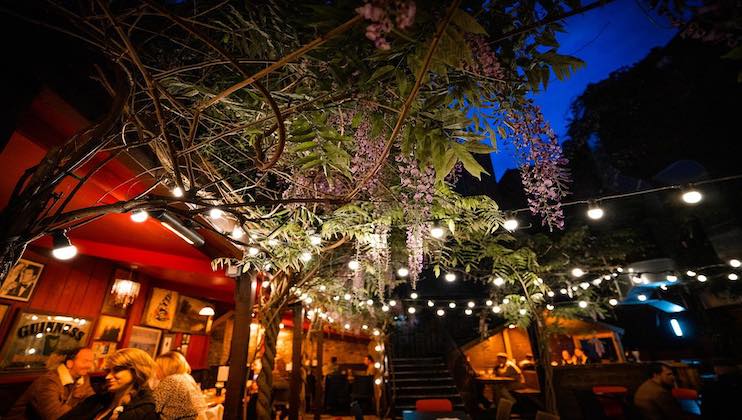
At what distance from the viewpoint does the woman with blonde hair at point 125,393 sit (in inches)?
92.7

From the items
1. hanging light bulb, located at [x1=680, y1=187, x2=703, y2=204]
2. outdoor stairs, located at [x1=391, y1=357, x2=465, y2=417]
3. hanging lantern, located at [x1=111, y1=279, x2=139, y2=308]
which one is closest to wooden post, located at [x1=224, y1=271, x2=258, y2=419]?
hanging lantern, located at [x1=111, y1=279, x2=139, y2=308]

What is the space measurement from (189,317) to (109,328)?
2153 mm

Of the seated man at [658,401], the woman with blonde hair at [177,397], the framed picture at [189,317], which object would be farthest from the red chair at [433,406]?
the framed picture at [189,317]

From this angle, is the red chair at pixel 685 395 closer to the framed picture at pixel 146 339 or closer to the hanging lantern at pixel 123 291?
the framed picture at pixel 146 339

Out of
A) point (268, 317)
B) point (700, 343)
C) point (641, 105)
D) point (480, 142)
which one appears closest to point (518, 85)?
point (480, 142)

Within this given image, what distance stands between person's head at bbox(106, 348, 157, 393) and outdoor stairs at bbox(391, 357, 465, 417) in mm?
9342

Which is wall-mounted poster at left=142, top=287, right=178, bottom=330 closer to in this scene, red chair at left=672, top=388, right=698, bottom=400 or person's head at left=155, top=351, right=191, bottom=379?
person's head at left=155, top=351, right=191, bottom=379

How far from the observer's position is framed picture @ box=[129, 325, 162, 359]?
6.04 m

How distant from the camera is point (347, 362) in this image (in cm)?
1648

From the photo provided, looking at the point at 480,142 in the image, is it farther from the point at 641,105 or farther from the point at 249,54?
the point at 641,105

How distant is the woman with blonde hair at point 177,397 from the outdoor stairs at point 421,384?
865 cm

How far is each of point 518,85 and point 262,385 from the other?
462cm

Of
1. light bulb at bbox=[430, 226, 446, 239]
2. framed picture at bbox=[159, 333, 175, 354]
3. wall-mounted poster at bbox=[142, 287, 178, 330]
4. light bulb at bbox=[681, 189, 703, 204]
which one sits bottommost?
framed picture at bbox=[159, 333, 175, 354]

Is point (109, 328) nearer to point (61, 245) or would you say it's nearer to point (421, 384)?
point (61, 245)
